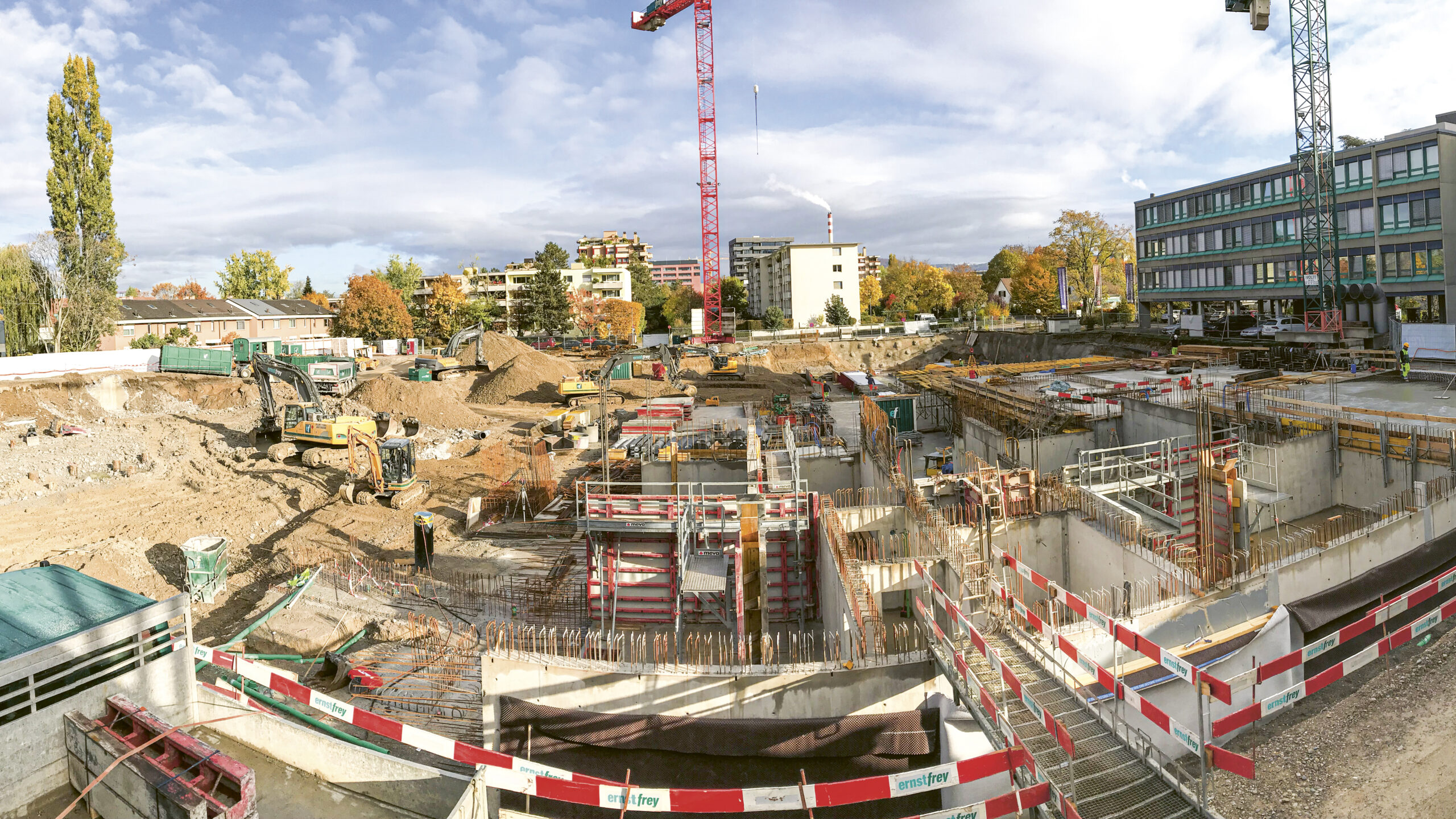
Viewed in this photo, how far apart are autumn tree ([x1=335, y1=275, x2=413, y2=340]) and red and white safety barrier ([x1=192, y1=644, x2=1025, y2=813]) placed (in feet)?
→ 240

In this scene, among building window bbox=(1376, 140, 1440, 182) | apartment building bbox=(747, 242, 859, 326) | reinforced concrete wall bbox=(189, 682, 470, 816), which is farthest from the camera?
apartment building bbox=(747, 242, 859, 326)

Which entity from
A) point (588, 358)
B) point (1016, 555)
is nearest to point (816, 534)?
point (1016, 555)

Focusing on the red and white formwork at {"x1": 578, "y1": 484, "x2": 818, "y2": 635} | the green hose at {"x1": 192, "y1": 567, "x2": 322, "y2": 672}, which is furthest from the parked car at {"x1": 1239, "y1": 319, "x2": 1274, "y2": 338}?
the green hose at {"x1": 192, "y1": 567, "x2": 322, "y2": 672}

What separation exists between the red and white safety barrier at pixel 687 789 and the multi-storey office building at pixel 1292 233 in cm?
4608

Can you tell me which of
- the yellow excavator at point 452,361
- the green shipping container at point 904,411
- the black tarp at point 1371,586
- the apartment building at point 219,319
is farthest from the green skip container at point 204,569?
the apartment building at point 219,319

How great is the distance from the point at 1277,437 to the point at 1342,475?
2.11 meters

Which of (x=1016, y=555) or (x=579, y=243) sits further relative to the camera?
(x=579, y=243)

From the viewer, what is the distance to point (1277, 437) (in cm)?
2406

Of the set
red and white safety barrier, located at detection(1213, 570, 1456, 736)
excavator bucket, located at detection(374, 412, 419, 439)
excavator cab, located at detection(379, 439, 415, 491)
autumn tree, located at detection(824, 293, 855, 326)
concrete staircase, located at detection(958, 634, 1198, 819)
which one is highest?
autumn tree, located at detection(824, 293, 855, 326)

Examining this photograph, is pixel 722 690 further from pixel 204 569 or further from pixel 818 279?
pixel 818 279

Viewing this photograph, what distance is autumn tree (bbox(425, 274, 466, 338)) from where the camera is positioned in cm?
8088

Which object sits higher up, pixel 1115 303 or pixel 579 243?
pixel 579 243

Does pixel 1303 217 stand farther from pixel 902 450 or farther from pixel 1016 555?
pixel 1016 555

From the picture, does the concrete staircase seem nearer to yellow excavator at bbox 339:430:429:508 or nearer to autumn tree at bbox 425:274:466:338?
yellow excavator at bbox 339:430:429:508
